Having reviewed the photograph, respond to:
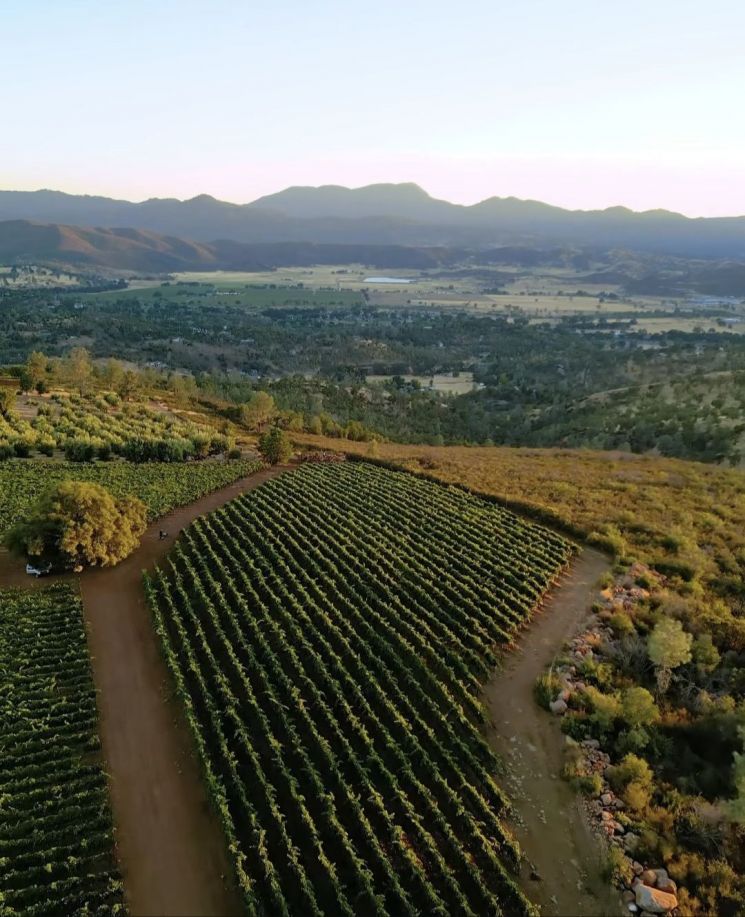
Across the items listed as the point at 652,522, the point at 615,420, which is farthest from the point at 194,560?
the point at 615,420

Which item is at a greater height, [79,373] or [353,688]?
[79,373]

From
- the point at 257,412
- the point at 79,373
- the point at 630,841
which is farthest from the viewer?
the point at 79,373

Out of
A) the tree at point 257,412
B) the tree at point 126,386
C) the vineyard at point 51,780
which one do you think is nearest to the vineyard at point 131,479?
the vineyard at point 51,780

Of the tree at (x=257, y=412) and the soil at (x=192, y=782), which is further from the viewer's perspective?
the tree at (x=257, y=412)

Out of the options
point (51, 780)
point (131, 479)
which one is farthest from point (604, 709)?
point (131, 479)

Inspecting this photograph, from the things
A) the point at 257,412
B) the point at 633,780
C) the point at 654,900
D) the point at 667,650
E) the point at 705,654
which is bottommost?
the point at 654,900

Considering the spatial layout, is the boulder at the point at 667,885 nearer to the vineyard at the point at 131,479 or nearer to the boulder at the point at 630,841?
the boulder at the point at 630,841

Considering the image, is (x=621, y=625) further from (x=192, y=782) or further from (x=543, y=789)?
(x=192, y=782)
